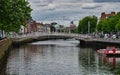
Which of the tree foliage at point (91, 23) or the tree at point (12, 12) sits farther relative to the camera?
the tree foliage at point (91, 23)

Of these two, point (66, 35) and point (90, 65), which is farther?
point (66, 35)

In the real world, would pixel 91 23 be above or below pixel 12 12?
below

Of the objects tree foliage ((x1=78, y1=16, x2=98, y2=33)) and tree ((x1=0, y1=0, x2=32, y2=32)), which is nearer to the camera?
tree ((x1=0, y1=0, x2=32, y2=32))

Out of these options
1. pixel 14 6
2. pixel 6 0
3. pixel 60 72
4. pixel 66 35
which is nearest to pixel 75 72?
pixel 60 72

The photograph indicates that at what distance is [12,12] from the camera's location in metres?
54.9

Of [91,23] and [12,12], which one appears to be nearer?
[12,12]

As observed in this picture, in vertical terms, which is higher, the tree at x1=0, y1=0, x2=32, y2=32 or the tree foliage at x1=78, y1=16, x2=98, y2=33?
the tree at x1=0, y1=0, x2=32, y2=32

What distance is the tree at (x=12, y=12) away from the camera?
49.9 m

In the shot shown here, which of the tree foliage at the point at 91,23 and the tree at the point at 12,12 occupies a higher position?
the tree at the point at 12,12

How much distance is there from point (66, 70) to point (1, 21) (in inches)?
440

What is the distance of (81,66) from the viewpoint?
2034 inches

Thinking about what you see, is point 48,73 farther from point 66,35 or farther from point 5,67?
point 66,35

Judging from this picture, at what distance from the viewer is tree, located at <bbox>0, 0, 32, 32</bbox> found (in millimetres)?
A: 49938

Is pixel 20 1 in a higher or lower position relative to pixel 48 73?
higher
